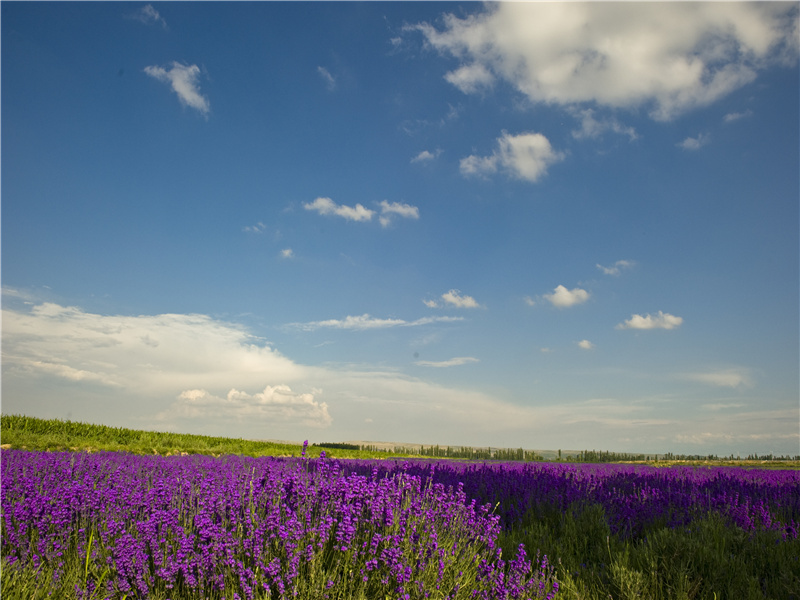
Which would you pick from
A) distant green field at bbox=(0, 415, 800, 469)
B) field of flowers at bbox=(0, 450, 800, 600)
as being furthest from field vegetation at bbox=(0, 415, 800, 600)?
distant green field at bbox=(0, 415, 800, 469)

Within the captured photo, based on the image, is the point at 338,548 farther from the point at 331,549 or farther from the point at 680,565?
the point at 680,565

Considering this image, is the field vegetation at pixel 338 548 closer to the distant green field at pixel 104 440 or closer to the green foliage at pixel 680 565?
the green foliage at pixel 680 565

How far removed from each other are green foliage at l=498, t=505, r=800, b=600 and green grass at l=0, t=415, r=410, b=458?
12.9 meters

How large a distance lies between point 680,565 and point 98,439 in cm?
2081

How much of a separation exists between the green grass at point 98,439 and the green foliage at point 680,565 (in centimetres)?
1294

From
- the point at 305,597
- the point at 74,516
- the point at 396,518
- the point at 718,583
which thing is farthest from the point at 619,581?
the point at 74,516

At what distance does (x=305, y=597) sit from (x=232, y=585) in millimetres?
469

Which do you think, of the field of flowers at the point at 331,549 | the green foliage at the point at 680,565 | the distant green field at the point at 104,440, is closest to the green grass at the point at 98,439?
the distant green field at the point at 104,440

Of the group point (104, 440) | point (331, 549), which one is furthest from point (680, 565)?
point (104, 440)

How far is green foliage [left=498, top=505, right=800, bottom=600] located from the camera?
11.5ft

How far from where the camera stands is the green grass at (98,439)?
49.4 ft

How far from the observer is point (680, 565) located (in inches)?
147

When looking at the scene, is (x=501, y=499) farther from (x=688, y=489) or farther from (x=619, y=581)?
(x=688, y=489)

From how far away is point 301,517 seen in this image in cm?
307
